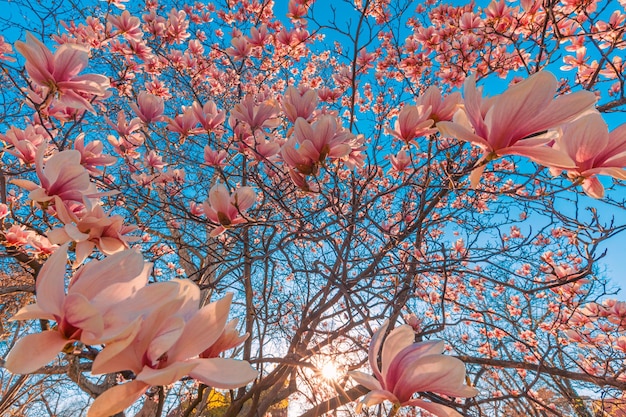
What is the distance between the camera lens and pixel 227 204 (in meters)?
1.05

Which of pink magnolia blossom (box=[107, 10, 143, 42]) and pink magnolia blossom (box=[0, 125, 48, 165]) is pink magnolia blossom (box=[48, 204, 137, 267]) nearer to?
pink magnolia blossom (box=[0, 125, 48, 165])

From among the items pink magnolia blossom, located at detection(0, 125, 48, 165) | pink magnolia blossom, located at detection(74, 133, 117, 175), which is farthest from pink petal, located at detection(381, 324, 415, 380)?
pink magnolia blossom, located at detection(0, 125, 48, 165)

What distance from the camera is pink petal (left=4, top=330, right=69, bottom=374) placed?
32cm

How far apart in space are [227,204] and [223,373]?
2.44 ft

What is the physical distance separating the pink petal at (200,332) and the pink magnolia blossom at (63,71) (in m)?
0.81

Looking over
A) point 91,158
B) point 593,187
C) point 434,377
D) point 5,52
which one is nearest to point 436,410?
point 434,377

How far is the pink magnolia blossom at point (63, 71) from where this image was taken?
0.79 meters

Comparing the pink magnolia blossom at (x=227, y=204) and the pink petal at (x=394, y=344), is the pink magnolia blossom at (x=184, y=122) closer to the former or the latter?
the pink magnolia blossom at (x=227, y=204)

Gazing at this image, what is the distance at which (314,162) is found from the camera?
972mm

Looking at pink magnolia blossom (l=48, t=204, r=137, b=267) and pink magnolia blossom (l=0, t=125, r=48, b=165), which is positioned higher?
pink magnolia blossom (l=0, t=125, r=48, b=165)

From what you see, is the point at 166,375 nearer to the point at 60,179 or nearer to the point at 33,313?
the point at 33,313

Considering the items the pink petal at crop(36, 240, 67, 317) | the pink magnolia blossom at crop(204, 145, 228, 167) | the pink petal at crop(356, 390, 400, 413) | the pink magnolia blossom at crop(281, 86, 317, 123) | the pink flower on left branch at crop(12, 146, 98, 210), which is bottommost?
the pink petal at crop(356, 390, 400, 413)

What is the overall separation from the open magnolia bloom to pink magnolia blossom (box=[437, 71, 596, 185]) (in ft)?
1.06

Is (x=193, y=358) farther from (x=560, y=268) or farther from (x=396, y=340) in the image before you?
(x=560, y=268)
